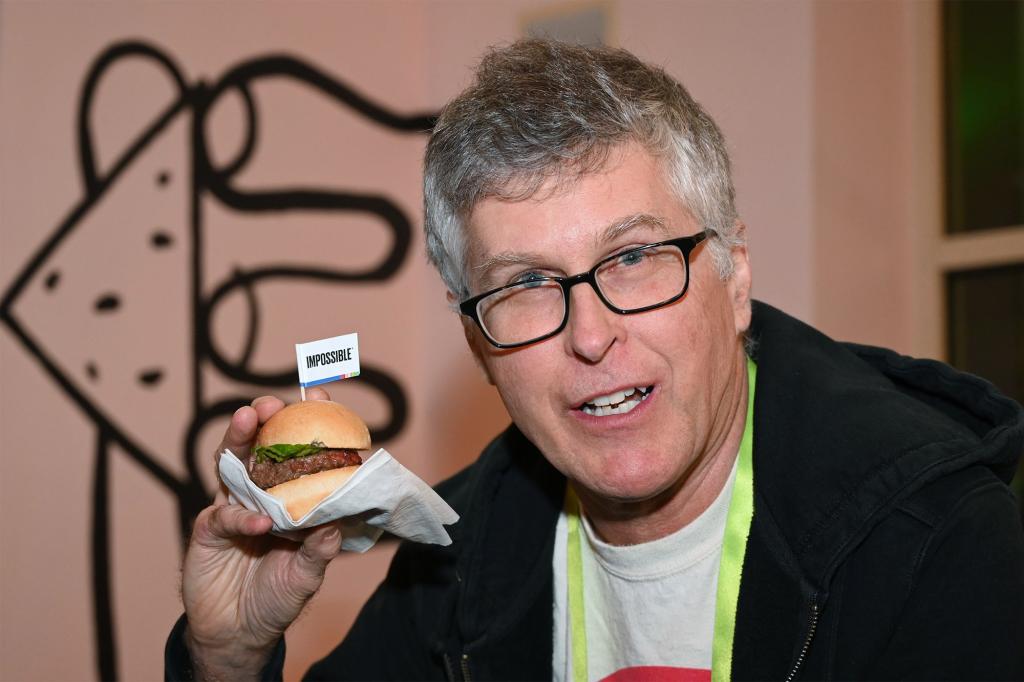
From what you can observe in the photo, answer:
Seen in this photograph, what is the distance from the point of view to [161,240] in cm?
302

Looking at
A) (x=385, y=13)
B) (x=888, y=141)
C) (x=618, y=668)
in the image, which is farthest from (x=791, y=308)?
(x=385, y=13)

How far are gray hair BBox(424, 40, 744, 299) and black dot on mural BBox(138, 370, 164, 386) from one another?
5.31ft

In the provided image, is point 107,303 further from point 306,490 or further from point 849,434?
point 849,434

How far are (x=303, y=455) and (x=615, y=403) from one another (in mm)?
519

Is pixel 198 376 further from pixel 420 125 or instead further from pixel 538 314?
pixel 538 314

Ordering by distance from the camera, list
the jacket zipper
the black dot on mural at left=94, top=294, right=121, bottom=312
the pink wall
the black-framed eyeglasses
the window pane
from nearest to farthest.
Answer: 1. the jacket zipper
2. the black-framed eyeglasses
3. the pink wall
4. the black dot on mural at left=94, top=294, right=121, bottom=312
5. the window pane

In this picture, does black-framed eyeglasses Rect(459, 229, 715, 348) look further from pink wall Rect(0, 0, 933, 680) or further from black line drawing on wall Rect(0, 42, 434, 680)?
black line drawing on wall Rect(0, 42, 434, 680)

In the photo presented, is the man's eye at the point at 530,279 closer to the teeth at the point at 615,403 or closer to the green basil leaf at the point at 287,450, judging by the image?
the teeth at the point at 615,403

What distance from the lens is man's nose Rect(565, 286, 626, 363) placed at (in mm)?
1438

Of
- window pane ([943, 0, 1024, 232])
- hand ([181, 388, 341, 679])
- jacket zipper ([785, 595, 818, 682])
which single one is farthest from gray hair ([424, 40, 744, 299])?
window pane ([943, 0, 1024, 232])

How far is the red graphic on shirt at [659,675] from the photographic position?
1600 mm

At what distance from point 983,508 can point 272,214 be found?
264 cm

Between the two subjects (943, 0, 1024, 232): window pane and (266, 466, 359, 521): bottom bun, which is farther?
(943, 0, 1024, 232): window pane

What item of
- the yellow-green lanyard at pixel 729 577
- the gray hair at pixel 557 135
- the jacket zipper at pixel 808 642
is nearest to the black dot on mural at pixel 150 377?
the gray hair at pixel 557 135
